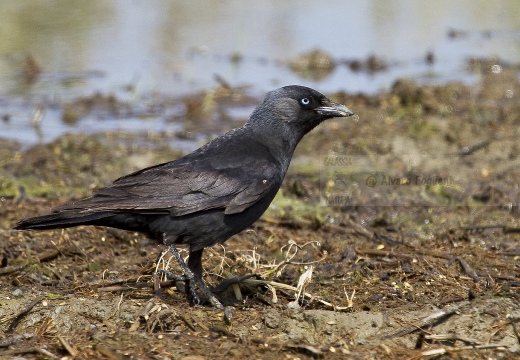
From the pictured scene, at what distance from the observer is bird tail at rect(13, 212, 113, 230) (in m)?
5.50

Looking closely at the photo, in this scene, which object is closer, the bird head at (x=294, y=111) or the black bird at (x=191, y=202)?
the black bird at (x=191, y=202)

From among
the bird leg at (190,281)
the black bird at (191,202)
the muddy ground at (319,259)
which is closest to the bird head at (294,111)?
the black bird at (191,202)

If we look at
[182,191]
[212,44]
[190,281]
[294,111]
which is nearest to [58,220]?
[182,191]

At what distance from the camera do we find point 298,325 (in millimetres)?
5215

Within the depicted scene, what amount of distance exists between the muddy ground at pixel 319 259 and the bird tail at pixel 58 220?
47 cm

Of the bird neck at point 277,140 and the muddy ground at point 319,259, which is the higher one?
the bird neck at point 277,140

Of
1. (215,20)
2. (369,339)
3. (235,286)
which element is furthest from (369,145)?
(215,20)

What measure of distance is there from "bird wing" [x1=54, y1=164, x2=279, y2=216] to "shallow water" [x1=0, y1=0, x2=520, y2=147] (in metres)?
5.68

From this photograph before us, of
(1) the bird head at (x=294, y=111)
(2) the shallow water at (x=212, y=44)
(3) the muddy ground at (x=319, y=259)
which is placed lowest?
(3) the muddy ground at (x=319, y=259)

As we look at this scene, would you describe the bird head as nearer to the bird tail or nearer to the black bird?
the black bird

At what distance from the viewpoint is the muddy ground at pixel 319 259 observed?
4992 millimetres

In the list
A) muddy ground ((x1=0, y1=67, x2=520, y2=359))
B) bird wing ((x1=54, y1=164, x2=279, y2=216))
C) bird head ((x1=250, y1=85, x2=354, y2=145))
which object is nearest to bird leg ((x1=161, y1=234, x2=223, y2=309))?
muddy ground ((x1=0, y1=67, x2=520, y2=359))

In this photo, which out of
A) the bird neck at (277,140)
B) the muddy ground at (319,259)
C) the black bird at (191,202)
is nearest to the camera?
the muddy ground at (319,259)

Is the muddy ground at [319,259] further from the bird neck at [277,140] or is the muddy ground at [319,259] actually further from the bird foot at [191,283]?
the bird neck at [277,140]
